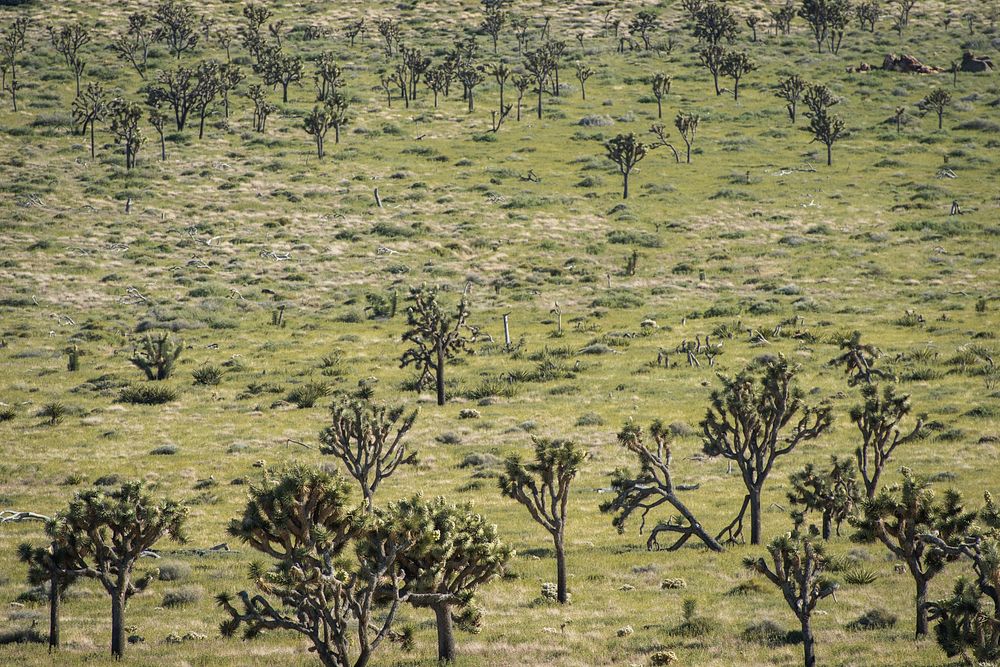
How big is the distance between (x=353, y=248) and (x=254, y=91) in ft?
129

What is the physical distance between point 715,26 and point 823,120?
47193mm

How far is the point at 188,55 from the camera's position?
450 ft

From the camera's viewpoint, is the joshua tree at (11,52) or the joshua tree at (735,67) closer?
the joshua tree at (11,52)

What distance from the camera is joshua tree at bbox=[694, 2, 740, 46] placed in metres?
143

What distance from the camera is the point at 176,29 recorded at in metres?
139

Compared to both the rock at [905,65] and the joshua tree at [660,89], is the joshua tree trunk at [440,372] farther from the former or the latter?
the rock at [905,65]

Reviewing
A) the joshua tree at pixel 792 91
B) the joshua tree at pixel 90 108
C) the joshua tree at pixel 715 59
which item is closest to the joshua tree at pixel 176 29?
the joshua tree at pixel 90 108

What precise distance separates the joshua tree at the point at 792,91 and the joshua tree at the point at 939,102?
15370 mm

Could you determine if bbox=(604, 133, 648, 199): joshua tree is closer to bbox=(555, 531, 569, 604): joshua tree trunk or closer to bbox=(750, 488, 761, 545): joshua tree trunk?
bbox=(750, 488, 761, 545): joshua tree trunk

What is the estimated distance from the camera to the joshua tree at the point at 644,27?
152 meters

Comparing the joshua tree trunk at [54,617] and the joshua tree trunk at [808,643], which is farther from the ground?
the joshua tree trunk at [808,643]

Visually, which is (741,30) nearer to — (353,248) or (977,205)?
(977,205)

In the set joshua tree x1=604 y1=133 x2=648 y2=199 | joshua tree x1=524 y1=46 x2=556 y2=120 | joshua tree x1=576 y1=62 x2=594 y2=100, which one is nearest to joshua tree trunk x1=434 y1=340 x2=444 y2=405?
joshua tree x1=604 y1=133 x2=648 y2=199

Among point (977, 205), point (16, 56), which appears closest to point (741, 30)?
point (977, 205)
